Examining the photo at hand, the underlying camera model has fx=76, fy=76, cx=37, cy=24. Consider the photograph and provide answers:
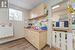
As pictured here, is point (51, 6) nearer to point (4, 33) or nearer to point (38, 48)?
point (38, 48)

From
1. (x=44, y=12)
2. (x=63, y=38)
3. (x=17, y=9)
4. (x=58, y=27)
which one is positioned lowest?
(x=63, y=38)

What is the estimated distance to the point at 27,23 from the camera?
6000 mm

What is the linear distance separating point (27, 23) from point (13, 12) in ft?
5.05

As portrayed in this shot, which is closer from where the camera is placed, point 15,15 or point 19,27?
point 15,15

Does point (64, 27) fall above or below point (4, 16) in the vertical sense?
Answer: below

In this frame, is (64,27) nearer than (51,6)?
Yes

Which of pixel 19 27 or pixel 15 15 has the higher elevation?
pixel 15 15

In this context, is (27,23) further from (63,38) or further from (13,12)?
(63,38)

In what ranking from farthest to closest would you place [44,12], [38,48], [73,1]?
[44,12] → [38,48] → [73,1]

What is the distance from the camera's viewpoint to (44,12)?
12.1 ft

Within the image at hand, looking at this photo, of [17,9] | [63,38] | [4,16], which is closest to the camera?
[63,38]

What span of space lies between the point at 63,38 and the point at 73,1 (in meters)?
1.20

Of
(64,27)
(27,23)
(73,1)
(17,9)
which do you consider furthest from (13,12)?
(73,1)

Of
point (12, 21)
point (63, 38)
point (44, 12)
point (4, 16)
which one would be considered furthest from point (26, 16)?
point (63, 38)
